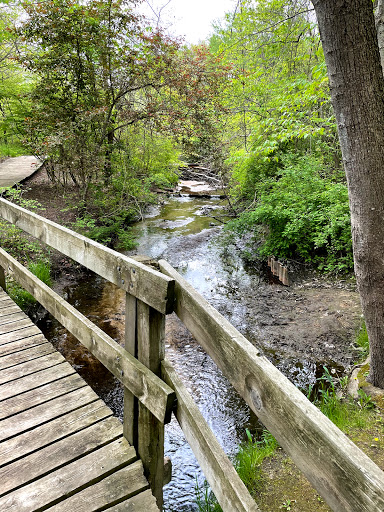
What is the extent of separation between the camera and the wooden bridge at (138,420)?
0.83 metres

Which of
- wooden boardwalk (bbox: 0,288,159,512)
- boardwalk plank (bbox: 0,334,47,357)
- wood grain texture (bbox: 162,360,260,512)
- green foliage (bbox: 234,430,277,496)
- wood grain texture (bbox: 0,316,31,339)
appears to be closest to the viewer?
wood grain texture (bbox: 162,360,260,512)

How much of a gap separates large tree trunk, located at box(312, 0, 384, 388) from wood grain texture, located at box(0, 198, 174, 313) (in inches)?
78.1

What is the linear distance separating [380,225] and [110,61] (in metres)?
7.75

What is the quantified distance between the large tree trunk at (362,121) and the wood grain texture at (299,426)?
199 centimetres

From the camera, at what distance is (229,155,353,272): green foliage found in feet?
21.2

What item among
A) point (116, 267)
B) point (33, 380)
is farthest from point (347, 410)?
point (33, 380)

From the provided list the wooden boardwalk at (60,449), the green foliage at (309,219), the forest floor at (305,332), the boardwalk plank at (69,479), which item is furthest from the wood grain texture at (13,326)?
the green foliage at (309,219)

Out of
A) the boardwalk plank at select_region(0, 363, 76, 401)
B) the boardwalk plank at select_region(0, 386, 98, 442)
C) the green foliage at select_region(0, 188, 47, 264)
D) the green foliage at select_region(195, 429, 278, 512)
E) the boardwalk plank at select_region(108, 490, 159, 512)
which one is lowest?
the green foliage at select_region(195, 429, 278, 512)

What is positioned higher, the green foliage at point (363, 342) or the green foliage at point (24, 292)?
the green foliage at point (24, 292)

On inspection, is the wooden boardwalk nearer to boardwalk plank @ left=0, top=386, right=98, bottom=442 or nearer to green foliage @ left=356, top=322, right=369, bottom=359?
boardwalk plank @ left=0, top=386, right=98, bottom=442

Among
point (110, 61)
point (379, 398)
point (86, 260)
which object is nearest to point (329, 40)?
point (86, 260)

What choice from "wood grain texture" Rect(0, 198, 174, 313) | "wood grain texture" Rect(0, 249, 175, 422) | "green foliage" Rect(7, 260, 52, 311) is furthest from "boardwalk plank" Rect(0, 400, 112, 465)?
"green foliage" Rect(7, 260, 52, 311)

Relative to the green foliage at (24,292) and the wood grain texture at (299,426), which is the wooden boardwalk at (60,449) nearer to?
the wood grain texture at (299,426)

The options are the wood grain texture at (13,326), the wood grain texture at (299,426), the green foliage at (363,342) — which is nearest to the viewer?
the wood grain texture at (299,426)
